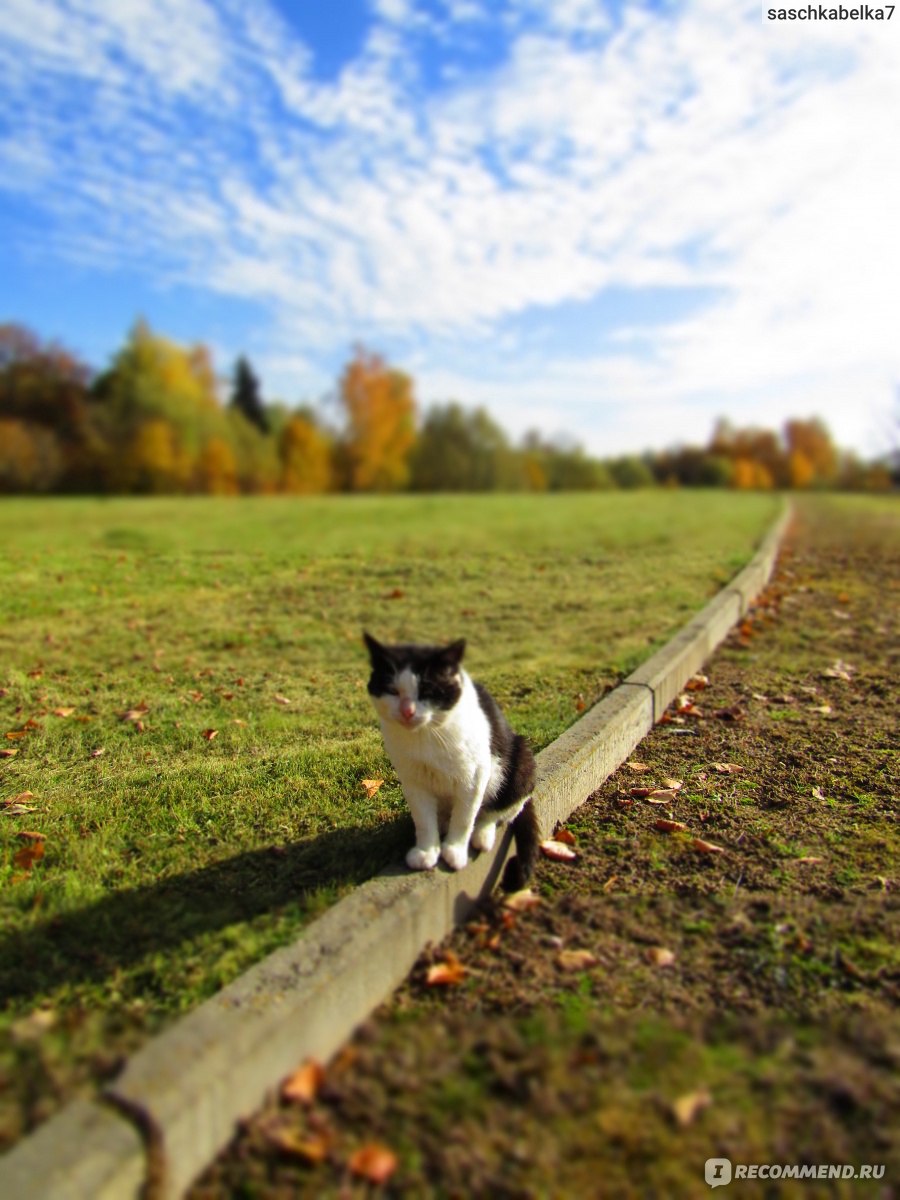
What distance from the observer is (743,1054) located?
199 centimetres

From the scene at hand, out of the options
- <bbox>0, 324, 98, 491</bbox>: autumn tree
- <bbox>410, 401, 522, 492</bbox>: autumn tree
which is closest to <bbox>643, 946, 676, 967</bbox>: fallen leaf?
<bbox>0, 324, 98, 491</bbox>: autumn tree

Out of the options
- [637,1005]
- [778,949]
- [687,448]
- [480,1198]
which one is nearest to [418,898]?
[637,1005]

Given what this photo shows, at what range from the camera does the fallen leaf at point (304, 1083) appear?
185 cm

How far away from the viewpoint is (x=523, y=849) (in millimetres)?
2928

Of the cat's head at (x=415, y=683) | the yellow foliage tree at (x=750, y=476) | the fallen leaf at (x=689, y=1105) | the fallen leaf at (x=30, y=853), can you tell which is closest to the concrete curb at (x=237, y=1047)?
the cat's head at (x=415, y=683)

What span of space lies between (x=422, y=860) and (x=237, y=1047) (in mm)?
897

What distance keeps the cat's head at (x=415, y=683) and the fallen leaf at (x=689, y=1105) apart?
45.5 inches

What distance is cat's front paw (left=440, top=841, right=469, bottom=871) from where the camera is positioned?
2615 mm

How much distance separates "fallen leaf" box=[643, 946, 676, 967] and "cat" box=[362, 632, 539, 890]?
1.78ft

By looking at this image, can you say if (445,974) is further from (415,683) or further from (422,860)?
(415,683)

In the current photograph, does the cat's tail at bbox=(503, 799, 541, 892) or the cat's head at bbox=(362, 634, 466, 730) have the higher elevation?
the cat's head at bbox=(362, 634, 466, 730)

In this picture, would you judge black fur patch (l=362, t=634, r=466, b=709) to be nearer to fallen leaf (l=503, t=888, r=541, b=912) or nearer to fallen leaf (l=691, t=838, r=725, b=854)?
fallen leaf (l=503, t=888, r=541, b=912)

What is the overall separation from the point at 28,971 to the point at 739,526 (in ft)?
54.9

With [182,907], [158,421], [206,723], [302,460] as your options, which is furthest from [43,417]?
[182,907]
